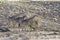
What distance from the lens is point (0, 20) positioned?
20.2ft

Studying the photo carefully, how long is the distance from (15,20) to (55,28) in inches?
38.3

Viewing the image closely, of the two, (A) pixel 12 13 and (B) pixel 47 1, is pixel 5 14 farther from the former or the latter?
(B) pixel 47 1

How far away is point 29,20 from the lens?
5.91 meters

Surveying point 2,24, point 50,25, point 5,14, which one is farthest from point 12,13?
point 50,25

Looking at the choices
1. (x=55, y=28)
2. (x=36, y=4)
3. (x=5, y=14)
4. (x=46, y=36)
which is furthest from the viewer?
(x=36, y=4)

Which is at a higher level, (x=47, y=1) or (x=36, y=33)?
(x=47, y=1)

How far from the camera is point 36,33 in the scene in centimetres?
543

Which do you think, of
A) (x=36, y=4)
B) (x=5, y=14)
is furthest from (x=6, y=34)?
(x=36, y=4)

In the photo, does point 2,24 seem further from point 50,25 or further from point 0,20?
point 50,25

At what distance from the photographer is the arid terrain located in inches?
212

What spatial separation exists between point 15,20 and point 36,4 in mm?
1345

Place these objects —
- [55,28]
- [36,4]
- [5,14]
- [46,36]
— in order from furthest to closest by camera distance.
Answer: [36,4], [5,14], [55,28], [46,36]

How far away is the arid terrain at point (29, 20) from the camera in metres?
5.38

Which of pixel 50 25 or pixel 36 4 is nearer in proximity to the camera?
pixel 50 25
